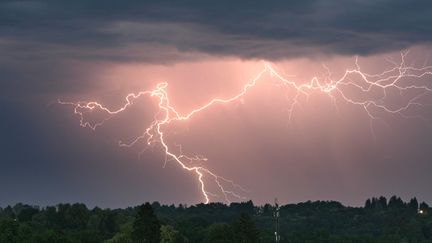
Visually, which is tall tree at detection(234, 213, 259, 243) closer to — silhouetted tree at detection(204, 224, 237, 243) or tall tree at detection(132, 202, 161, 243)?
silhouetted tree at detection(204, 224, 237, 243)

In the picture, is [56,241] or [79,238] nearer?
[56,241]

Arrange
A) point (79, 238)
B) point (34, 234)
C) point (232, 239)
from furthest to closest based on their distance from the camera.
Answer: point (79, 238), point (34, 234), point (232, 239)

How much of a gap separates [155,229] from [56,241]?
746 inches

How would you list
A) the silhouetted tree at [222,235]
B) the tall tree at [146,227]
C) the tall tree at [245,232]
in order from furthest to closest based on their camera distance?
the silhouetted tree at [222,235]
the tall tree at [245,232]
the tall tree at [146,227]

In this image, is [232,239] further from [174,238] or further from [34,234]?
[34,234]

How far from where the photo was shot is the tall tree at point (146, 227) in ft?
506

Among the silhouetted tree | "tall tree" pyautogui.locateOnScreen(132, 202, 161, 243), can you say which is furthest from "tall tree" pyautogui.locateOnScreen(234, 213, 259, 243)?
"tall tree" pyautogui.locateOnScreen(132, 202, 161, 243)

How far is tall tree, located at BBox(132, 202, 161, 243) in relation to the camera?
506 ft

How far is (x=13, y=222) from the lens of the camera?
176500 mm

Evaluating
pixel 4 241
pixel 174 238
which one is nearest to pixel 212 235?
pixel 174 238

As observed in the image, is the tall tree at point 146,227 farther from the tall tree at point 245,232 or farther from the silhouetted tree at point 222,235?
the silhouetted tree at point 222,235

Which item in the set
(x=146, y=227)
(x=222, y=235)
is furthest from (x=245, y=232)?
(x=146, y=227)

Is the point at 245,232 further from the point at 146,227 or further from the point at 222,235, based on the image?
the point at 146,227

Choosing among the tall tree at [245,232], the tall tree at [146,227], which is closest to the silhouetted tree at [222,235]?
the tall tree at [245,232]
